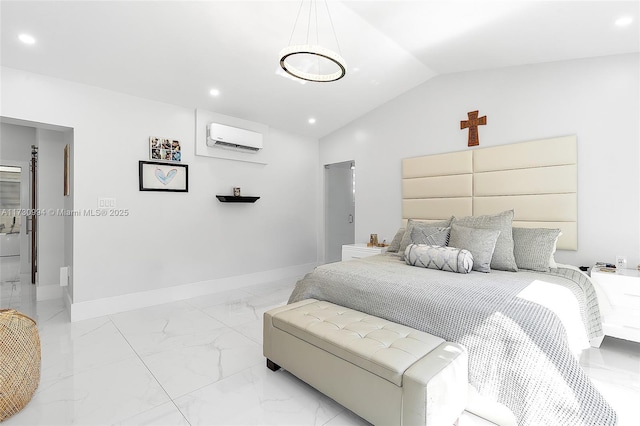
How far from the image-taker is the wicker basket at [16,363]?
162 cm

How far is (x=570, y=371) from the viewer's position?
1361 mm

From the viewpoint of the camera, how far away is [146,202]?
11.9 ft

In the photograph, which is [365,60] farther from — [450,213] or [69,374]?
[69,374]

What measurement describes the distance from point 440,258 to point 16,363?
2874 millimetres

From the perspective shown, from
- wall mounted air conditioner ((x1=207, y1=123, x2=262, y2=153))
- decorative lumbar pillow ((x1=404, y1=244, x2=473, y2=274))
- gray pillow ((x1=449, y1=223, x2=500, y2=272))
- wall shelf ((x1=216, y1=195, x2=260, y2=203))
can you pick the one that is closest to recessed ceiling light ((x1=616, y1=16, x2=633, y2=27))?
gray pillow ((x1=449, y1=223, x2=500, y2=272))

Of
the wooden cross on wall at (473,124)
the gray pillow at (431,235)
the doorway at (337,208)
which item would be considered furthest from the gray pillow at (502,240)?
the doorway at (337,208)

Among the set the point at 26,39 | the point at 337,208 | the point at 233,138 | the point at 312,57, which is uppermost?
the point at 312,57

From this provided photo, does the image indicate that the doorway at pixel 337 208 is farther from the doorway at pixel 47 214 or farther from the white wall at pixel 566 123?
the doorway at pixel 47 214

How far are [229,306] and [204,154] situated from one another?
6.63ft

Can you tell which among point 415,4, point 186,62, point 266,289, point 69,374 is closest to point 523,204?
point 415,4

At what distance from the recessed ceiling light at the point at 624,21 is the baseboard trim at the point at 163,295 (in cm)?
467

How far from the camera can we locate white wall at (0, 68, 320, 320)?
315 centimetres

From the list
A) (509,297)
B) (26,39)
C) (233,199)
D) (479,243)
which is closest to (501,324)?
(509,297)

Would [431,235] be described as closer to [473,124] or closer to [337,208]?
[473,124]
